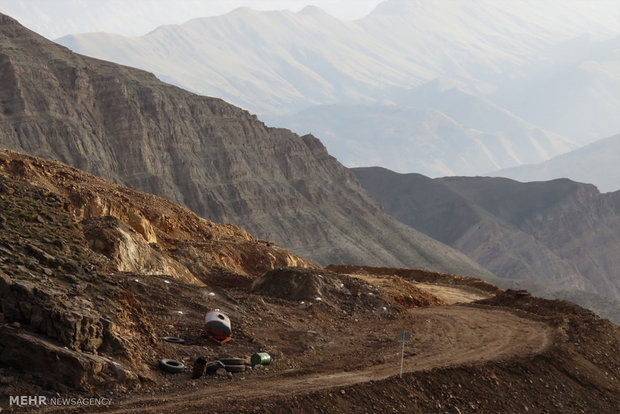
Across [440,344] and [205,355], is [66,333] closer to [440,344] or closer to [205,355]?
[205,355]

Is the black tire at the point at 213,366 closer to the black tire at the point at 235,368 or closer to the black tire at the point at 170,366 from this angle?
the black tire at the point at 235,368

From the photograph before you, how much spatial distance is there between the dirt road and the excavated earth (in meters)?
0.07

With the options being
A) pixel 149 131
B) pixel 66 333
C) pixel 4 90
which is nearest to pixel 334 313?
pixel 66 333

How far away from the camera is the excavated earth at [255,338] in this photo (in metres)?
16.5

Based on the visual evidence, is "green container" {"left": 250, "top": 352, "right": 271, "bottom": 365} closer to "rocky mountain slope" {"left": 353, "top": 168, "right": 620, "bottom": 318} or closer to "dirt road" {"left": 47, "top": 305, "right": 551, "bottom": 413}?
"dirt road" {"left": 47, "top": 305, "right": 551, "bottom": 413}

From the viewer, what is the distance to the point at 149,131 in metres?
101

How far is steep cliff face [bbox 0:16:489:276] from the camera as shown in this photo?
89188mm

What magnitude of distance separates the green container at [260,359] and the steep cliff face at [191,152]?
6826cm

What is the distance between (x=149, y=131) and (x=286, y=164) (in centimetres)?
2932

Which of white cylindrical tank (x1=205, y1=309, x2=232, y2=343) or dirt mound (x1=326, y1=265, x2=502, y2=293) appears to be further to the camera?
dirt mound (x1=326, y1=265, x2=502, y2=293)

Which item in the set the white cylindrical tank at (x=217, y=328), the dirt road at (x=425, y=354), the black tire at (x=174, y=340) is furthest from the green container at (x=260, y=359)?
the black tire at (x=174, y=340)

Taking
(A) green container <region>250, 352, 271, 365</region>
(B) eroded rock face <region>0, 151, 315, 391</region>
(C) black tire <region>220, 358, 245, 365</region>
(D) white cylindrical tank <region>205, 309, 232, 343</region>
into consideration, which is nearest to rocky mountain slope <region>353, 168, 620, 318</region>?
(D) white cylindrical tank <region>205, 309, 232, 343</region>

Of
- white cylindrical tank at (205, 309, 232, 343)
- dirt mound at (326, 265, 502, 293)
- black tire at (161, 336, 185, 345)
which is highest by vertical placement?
white cylindrical tank at (205, 309, 232, 343)

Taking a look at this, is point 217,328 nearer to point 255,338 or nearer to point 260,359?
point 255,338
